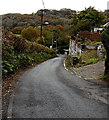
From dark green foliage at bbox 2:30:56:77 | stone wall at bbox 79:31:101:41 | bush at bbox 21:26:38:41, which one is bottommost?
dark green foliage at bbox 2:30:56:77

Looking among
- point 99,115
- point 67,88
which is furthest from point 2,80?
point 99,115

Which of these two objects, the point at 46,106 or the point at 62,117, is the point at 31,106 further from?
the point at 62,117

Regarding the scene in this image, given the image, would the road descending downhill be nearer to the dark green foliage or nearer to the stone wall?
the dark green foliage

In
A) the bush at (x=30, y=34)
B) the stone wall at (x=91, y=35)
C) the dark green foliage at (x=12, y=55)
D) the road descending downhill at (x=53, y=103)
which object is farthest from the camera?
the bush at (x=30, y=34)

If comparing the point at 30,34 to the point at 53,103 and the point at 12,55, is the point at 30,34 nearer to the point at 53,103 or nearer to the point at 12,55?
the point at 12,55

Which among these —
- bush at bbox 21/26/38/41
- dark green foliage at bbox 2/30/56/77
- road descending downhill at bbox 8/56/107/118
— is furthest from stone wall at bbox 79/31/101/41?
road descending downhill at bbox 8/56/107/118

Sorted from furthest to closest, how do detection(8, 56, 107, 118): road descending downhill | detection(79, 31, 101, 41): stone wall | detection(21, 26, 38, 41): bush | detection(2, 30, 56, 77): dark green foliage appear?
1. detection(21, 26, 38, 41): bush
2. detection(79, 31, 101, 41): stone wall
3. detection(2, 30, 56, 77): dark green foliage
4. detection(8, 56, 107, 118): road descending downhill

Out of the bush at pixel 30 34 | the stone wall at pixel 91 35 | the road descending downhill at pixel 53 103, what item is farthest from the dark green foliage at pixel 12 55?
the bush at pixel 30 34

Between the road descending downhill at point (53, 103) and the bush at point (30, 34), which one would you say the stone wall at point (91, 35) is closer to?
the bush at point (30, 34)

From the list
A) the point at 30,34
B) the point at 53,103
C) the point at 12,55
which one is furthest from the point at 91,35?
the point at 53,103

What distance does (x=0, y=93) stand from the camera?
30.2 feet

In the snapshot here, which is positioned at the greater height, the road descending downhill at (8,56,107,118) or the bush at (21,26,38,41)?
the bush at (21,26,38,41)

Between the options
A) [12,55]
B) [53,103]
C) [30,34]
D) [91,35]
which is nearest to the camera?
[53,103]

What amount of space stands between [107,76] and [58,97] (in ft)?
16.2
